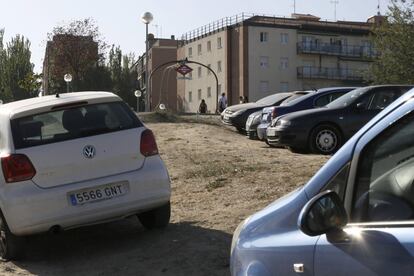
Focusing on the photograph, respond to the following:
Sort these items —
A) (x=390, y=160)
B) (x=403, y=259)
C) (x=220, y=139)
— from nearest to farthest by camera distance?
(x=403, y=259), (x=390, y=160), (x=220, y=139)

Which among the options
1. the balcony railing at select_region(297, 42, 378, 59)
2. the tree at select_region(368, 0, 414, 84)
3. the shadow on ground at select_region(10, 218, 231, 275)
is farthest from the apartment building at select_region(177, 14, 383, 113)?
the shadow on ground at select_region(10, 218, 231, 275)

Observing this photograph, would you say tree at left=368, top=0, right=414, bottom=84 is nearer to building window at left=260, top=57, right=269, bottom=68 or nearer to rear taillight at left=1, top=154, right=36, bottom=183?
building window at left=260, top=57, right=269, bottom=68

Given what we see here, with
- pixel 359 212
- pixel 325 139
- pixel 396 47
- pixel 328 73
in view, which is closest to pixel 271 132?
pixel 325 139

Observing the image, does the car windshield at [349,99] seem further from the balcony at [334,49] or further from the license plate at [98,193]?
the balcony at [334,49]

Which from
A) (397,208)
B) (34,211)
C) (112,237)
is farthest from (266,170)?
(397,208)

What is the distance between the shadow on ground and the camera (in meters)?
6.18

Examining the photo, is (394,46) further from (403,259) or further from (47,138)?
(403,259)

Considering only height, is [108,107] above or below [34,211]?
above

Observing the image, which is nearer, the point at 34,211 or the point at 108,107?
the point at 34,211

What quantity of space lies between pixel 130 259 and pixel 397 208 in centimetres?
441

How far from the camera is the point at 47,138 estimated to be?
260 inches

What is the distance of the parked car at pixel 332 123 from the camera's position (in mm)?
12992

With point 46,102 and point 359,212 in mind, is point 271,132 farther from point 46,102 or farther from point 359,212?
point 359,212

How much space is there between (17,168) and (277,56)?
68.5 metres
